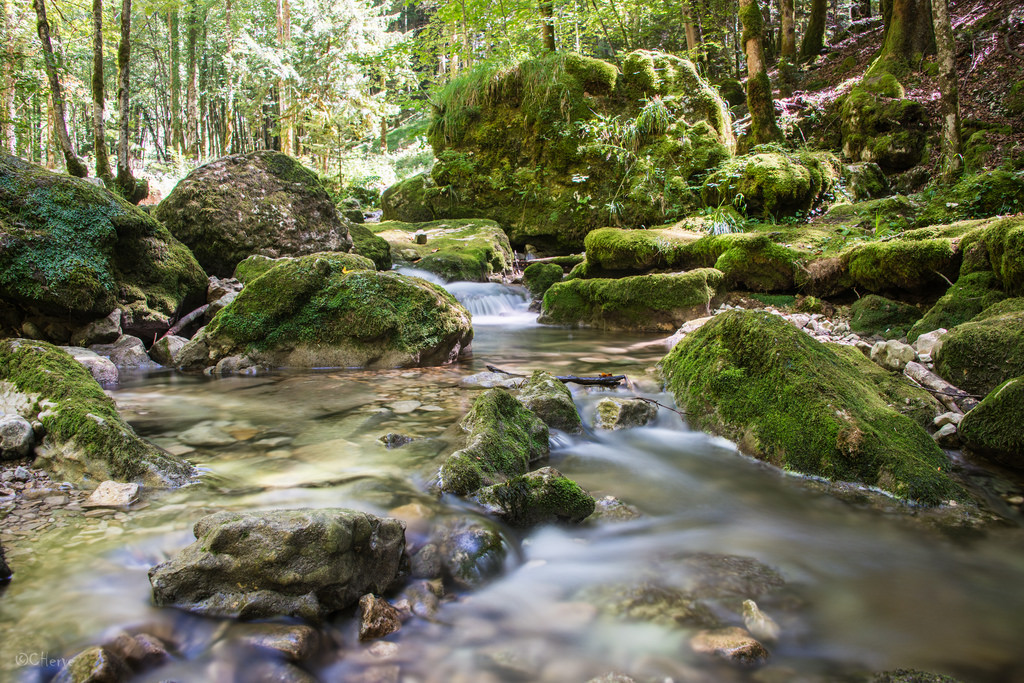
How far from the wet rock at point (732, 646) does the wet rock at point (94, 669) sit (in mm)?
1879

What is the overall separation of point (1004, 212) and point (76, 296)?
11.5m

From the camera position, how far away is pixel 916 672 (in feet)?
6.14

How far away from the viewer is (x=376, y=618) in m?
2.05

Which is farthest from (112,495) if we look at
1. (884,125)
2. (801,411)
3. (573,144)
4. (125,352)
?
(884,125)

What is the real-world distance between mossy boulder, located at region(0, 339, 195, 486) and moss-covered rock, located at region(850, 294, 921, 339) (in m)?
7.20

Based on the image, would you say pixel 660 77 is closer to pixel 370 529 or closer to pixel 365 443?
pixel 365 443

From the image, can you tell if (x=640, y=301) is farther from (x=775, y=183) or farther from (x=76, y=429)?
(x=76, y=429)

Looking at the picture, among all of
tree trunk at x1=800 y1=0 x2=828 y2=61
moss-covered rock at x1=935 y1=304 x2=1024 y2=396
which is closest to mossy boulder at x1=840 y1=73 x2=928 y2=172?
tree trunk at x1=800 y1=0 x2=828 y2=61

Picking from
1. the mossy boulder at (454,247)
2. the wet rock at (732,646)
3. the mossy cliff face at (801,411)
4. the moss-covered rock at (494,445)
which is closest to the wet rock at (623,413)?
the mossy cliff face at (801,411)

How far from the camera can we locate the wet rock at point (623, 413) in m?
4.34

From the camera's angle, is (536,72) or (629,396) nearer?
(629,396)

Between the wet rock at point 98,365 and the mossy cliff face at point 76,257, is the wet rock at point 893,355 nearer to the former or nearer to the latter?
the wet rock at point 98,365

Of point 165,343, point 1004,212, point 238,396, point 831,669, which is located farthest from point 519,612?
point 1004,212

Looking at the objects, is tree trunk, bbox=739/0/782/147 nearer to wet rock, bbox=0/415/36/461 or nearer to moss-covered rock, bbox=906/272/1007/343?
moss-covered rock, bbox=906/272/1007/343
